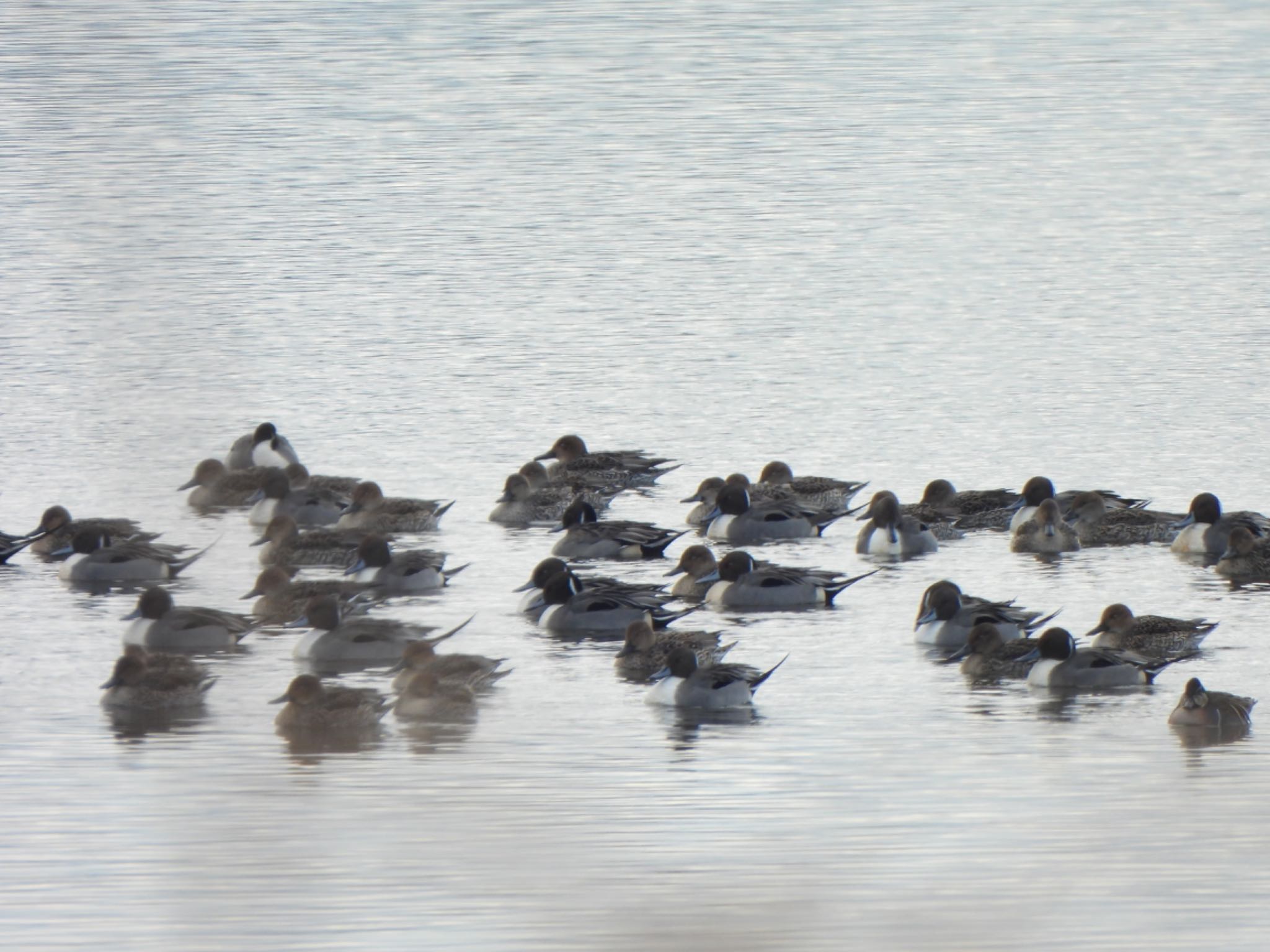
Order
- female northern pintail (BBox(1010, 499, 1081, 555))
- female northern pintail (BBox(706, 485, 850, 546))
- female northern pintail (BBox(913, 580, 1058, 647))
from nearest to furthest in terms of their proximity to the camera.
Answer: female northern pintail (BBox(913, 580, 1058, 647)) < female northern pintail (BBox(1010, 499, 1081, 555)) < female northern pintail (BBox(706, 485, 850, 546))

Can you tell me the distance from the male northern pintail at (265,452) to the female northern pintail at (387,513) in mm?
1819

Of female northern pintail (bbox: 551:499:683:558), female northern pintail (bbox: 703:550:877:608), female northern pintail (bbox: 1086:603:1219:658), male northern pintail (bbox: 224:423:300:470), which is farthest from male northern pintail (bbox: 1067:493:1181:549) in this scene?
male northern pintail (bbox: 224:423:300:470)

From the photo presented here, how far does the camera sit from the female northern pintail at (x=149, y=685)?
1111cm

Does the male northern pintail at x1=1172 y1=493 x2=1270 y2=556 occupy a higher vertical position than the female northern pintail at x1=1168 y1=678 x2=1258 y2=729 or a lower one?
higher

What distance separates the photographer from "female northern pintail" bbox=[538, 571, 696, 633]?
43.2 feet

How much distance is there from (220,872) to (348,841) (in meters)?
0.14

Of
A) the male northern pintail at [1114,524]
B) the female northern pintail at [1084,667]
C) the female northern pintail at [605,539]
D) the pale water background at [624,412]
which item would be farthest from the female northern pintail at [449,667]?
the male northern pintail at [1114,524]

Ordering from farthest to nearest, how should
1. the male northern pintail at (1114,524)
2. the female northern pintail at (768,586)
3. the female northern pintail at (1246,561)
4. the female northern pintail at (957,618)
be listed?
the male northern pintail at (1114,524) → the female northern pintail at (1246,561) → the female northern pintail at (768,586) → the female northern pintail at (957,618)

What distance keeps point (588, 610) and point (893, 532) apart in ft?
9.42

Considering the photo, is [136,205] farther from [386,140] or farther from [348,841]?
[386,140]

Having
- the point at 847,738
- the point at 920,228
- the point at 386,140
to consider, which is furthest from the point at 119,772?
the point at 386,140

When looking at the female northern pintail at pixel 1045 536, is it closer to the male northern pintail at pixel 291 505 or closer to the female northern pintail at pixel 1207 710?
the female northern pintail at pixel 1207 710

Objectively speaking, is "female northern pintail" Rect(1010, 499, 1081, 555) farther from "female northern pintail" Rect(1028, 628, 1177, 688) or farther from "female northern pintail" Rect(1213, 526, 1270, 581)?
"female northern pintail" Rect(1028, 628, 1177, 688)

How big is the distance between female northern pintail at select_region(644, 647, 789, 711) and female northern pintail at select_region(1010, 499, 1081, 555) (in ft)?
13.1
